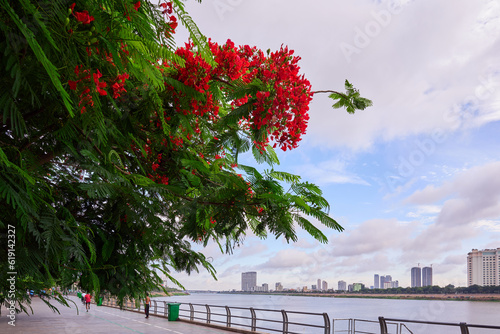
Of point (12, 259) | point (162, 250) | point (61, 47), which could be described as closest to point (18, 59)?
point (61, 47)

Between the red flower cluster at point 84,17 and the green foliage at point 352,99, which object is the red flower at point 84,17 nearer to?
the red flower cluster at point 84,17

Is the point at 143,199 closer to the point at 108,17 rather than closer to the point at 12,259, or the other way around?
the point at 12,259

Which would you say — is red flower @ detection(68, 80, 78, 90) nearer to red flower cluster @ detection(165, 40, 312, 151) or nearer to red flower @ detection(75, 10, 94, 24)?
red flower @ detection(75, 10, 94, 24)

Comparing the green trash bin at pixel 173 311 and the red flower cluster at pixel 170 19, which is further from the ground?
the red flower cluster at pixel 170 19

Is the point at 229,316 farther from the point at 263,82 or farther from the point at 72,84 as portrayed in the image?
the point at 72,84

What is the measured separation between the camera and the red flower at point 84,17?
6.16 feet

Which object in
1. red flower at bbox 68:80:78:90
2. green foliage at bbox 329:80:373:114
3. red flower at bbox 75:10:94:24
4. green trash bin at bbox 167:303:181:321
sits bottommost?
green trash bin at bbox 167:303:181:321

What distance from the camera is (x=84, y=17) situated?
1.89 metres

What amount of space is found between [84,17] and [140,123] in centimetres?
178


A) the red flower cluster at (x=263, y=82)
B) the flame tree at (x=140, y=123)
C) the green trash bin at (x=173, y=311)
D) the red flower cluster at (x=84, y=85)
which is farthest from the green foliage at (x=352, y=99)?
the green trash bin at (x=173, y=311)

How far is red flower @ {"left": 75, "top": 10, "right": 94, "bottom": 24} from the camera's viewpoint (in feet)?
6.16

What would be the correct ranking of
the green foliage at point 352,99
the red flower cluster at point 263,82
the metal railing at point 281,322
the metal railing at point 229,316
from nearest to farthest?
the red flower cluster at point 263,82
the green foliage at point 352,99
the metal railing at point 281,322
the metal railing at point 229,316

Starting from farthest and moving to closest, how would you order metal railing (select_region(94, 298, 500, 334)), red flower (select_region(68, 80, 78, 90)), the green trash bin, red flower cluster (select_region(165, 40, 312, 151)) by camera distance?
the green trash bin
metal railing (select_region(94, 298, 500, 334))
red flower cluster (select_region(165, 40, 312, 151))
red flower (select_region(68, 80, 78, 90))

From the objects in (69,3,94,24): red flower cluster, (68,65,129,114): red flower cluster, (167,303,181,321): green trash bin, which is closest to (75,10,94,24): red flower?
(69,3,94,24): red flower cluster
